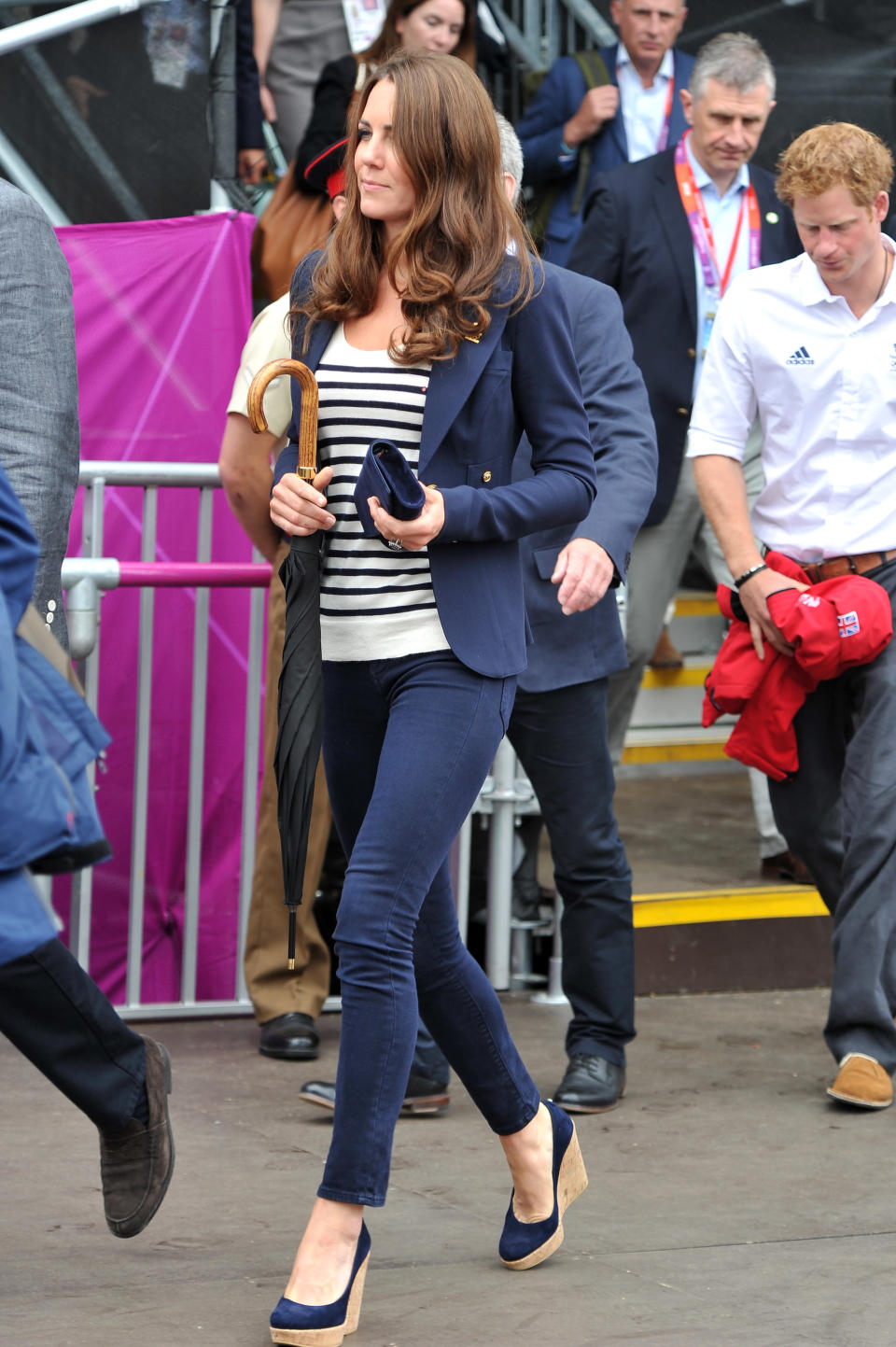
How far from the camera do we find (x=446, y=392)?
338cm

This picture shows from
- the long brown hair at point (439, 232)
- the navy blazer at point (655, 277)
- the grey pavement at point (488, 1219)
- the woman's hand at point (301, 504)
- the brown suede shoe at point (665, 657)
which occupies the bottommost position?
the brown suede shoe at point (665, 657)

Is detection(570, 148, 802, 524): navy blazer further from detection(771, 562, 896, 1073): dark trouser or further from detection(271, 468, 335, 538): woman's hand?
detection(271, 468, 335, 538): woman's hand

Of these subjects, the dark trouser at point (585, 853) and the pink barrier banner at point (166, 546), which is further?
the pink barrier banner at point (166, 546)

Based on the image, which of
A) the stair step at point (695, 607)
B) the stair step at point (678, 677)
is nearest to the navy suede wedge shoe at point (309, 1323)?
the stair step at point (678, 677)

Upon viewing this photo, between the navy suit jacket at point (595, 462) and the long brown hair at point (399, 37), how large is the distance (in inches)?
66.6

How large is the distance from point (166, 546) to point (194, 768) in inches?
25.7

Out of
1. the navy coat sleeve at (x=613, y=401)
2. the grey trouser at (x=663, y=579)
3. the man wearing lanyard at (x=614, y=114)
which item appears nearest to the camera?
the navy coat sleeve at (x=613, y=401)

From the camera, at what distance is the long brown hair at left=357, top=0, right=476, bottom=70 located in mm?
6148

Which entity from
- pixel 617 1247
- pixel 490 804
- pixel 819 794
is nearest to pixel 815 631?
pixel 819 794

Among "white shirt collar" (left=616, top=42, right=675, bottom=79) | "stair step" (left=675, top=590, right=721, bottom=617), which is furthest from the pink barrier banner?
"stair step" (left=675, top=590, right=721, bottom=617)

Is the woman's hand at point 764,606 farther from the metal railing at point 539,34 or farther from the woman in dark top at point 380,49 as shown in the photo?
the metal railing at point 539,34

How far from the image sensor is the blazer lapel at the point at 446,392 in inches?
133

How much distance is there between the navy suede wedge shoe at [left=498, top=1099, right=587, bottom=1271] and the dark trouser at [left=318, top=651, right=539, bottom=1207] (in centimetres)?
12

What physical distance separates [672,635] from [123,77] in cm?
316
